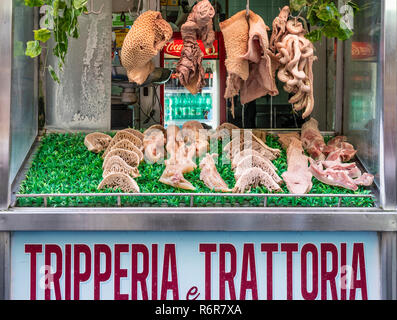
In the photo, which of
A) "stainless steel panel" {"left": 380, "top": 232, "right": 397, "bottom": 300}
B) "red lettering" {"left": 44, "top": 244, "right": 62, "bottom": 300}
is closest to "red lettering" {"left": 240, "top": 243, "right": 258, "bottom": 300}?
"stainless steel panel" {"left": 380, "top": 232, "right": 397, "bottom": 300}

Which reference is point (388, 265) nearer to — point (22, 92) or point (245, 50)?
point (245, 50)

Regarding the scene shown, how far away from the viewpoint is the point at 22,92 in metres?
2.35

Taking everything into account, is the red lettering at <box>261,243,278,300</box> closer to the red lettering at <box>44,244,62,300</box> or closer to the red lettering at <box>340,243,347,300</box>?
the red lettering at <box>340,243,347,300</box>

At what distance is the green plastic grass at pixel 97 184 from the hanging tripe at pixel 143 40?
0.52 metres

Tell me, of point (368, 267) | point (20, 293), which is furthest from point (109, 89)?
point (368, 267)

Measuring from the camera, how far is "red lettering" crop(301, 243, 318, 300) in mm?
2080

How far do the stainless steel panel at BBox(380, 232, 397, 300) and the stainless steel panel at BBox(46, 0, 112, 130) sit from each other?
5.32 feet

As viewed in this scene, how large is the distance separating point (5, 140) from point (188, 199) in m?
0.80

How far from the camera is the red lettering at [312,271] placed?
208cm

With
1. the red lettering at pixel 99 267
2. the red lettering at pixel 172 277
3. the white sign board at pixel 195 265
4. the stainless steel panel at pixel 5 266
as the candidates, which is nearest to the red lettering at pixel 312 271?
the white sign board at pixel 195 265

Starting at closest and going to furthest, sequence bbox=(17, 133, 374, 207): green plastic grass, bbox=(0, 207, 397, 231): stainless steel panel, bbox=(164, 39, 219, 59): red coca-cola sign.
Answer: bbox=(0, 207, 397, 231): stainless steel panel
bbox=(17, 133, 374, 207): green plastic grass
bbox=(164, 39, 219, 59): red coca-cola sign

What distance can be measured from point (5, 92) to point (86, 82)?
77 centimetres

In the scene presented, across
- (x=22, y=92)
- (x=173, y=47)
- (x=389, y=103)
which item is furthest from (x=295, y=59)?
(x=22, y=92)

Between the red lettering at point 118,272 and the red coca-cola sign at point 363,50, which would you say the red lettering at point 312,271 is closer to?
the red lettering at point 118,272
